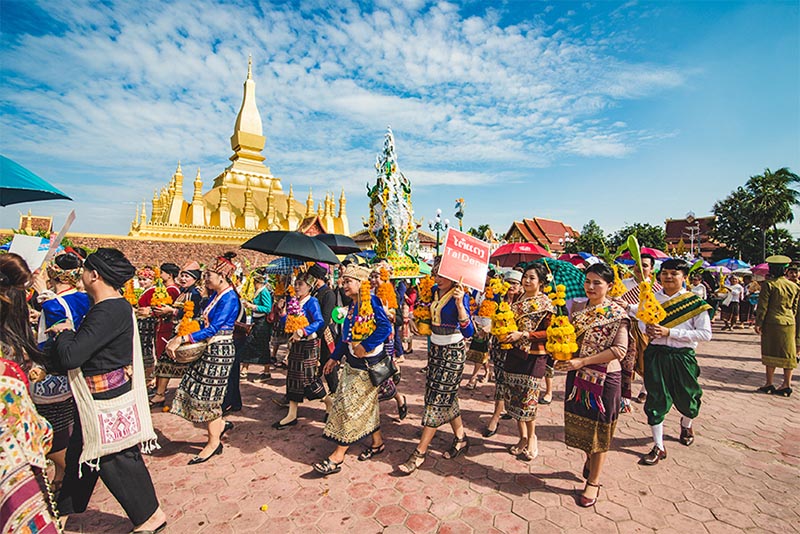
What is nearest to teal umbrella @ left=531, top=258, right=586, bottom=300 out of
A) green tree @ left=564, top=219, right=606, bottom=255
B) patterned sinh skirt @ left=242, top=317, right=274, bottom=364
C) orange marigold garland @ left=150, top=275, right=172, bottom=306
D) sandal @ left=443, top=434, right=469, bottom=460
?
sandal @ left=443, top=434, right=469, bottom=460

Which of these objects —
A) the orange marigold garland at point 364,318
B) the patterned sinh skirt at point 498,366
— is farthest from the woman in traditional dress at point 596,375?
the orange marigold garland at point 364,318

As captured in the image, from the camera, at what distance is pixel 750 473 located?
12.7ft

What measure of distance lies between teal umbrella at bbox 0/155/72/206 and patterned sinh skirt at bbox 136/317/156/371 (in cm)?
242

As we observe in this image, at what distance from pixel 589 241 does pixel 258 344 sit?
3451cm

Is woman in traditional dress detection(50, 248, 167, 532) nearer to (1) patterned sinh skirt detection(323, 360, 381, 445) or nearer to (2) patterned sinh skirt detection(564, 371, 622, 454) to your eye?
(1) patterned sinh skirt detection(323, 360, 381, 445)

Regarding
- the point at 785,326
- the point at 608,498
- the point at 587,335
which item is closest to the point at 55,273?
the point at 587,335

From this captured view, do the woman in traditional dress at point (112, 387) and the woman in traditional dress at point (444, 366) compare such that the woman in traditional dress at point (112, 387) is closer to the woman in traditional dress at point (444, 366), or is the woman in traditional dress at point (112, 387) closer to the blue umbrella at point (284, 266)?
the woman in traditional dress at point (444, 366)

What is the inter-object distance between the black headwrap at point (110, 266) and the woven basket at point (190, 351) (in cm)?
133

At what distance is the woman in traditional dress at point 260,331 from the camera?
21.2 feet

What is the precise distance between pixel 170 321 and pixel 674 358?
22.2 feet

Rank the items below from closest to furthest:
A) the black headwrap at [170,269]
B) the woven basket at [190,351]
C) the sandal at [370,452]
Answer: the woven basket at [190,351]
the sandal at [370,452]
the black headwrap at [170,269]

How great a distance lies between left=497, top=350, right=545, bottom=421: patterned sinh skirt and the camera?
4125 mm

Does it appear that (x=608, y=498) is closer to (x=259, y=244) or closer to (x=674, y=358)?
(x=674, y=358)

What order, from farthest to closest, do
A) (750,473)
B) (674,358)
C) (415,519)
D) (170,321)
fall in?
1. (170,321)
2. (674,358)
3. (750,473)
4. (415,519)
